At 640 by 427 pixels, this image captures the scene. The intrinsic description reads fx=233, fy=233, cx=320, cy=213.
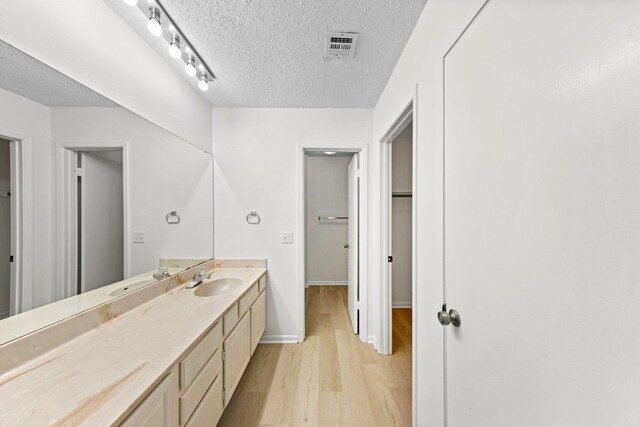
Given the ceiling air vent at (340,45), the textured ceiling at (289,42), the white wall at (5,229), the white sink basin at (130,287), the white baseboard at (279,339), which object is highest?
the textured ceiling at (289,42)

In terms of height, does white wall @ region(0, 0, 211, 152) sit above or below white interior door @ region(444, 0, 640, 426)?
above

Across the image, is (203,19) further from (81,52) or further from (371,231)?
(371,231)

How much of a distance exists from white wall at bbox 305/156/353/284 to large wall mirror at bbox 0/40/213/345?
262cm

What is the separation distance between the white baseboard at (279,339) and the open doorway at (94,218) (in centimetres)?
146

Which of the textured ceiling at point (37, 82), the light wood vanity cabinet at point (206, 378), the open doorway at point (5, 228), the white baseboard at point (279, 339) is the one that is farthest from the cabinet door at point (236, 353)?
the textured ceiling at point (37, 82)

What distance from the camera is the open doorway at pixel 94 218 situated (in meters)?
1.10

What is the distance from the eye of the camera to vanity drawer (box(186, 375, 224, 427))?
106 centimetres

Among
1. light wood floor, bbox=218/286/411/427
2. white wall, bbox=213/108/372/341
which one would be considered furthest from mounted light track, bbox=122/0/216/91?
light wood floor, bbox=218/286/411/427

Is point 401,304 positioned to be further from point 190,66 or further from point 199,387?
point 190,66

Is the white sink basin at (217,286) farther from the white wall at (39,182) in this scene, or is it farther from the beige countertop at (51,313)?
the white wall at (39,182)

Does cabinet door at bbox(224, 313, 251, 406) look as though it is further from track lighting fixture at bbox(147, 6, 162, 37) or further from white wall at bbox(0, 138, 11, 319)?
track lighting fixture at bbox(147, 6, 162, 37)

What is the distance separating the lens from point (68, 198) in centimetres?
108

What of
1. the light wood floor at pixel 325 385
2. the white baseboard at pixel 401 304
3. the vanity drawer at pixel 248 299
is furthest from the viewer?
the white baseboard at pixel 401 304

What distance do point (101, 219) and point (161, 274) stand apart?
0.56m
